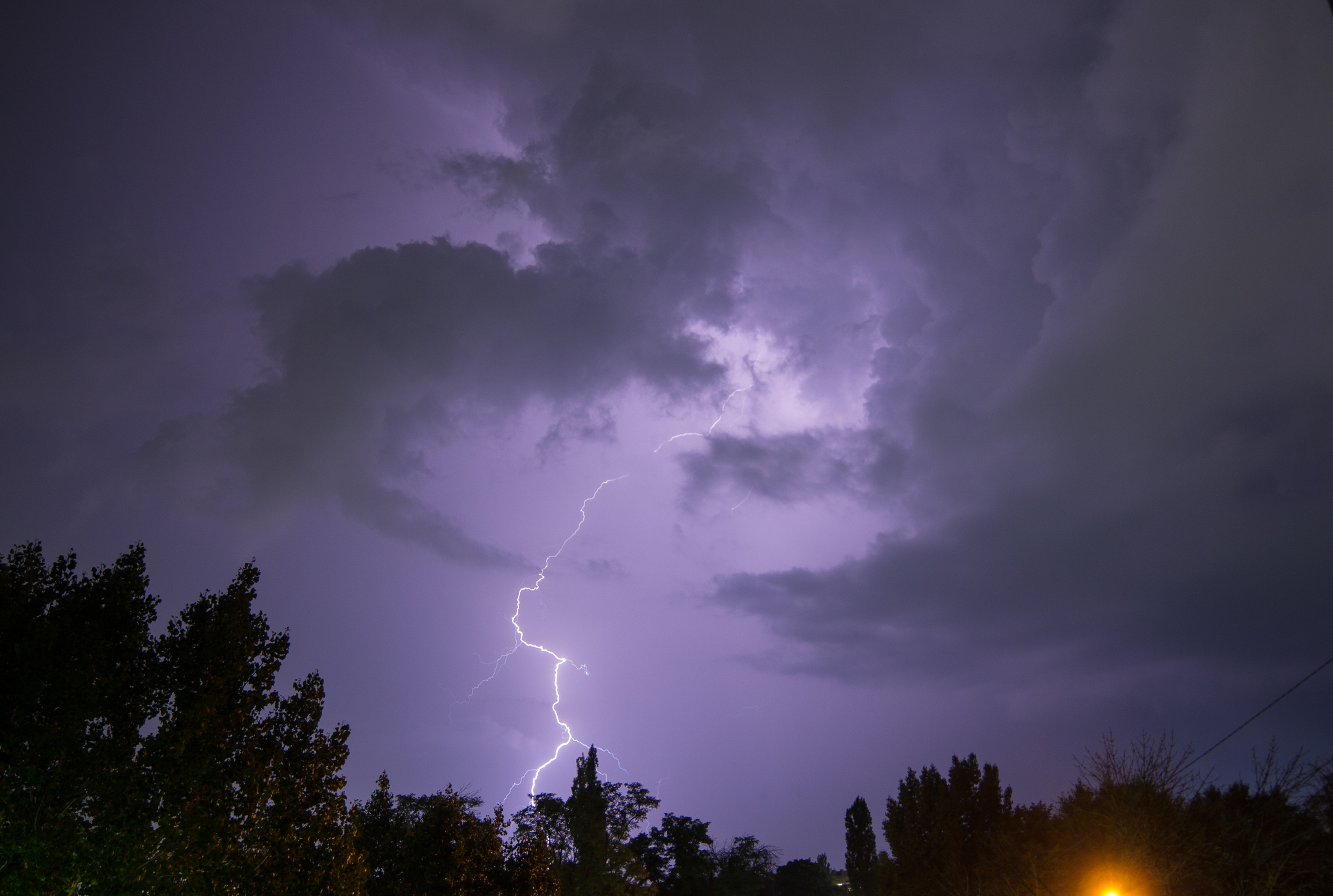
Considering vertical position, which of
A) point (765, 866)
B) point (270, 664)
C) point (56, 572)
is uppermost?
point (56, 572)

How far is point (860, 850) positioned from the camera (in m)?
58.1

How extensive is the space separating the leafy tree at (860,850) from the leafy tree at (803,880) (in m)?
19.5

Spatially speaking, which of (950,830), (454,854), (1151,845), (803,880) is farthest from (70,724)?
(803,880)

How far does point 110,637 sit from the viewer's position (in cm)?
1555

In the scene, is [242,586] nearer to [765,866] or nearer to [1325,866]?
[1325,866]

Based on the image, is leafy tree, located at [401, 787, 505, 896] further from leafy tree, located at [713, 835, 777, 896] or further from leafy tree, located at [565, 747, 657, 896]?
leafy tree, located at [713, 835, 777, 896]

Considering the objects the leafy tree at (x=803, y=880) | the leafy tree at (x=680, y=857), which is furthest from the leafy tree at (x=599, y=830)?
the leafy tree at (x=803, y=880)

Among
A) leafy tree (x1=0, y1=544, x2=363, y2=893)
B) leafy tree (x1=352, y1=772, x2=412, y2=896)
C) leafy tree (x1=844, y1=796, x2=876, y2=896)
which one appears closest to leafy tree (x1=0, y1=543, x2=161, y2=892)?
leafy tree (x1=0, y1=544, x2=363, y2=893)

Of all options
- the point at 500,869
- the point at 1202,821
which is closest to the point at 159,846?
the point at 500,869

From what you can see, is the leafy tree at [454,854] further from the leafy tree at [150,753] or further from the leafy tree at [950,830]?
the leafy tree at [950,830]

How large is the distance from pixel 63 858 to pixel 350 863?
18.2ft

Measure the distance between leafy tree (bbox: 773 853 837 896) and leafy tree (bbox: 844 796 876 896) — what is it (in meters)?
19.5

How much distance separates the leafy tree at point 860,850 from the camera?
57.1 m

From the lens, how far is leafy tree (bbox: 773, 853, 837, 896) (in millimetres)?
75312
